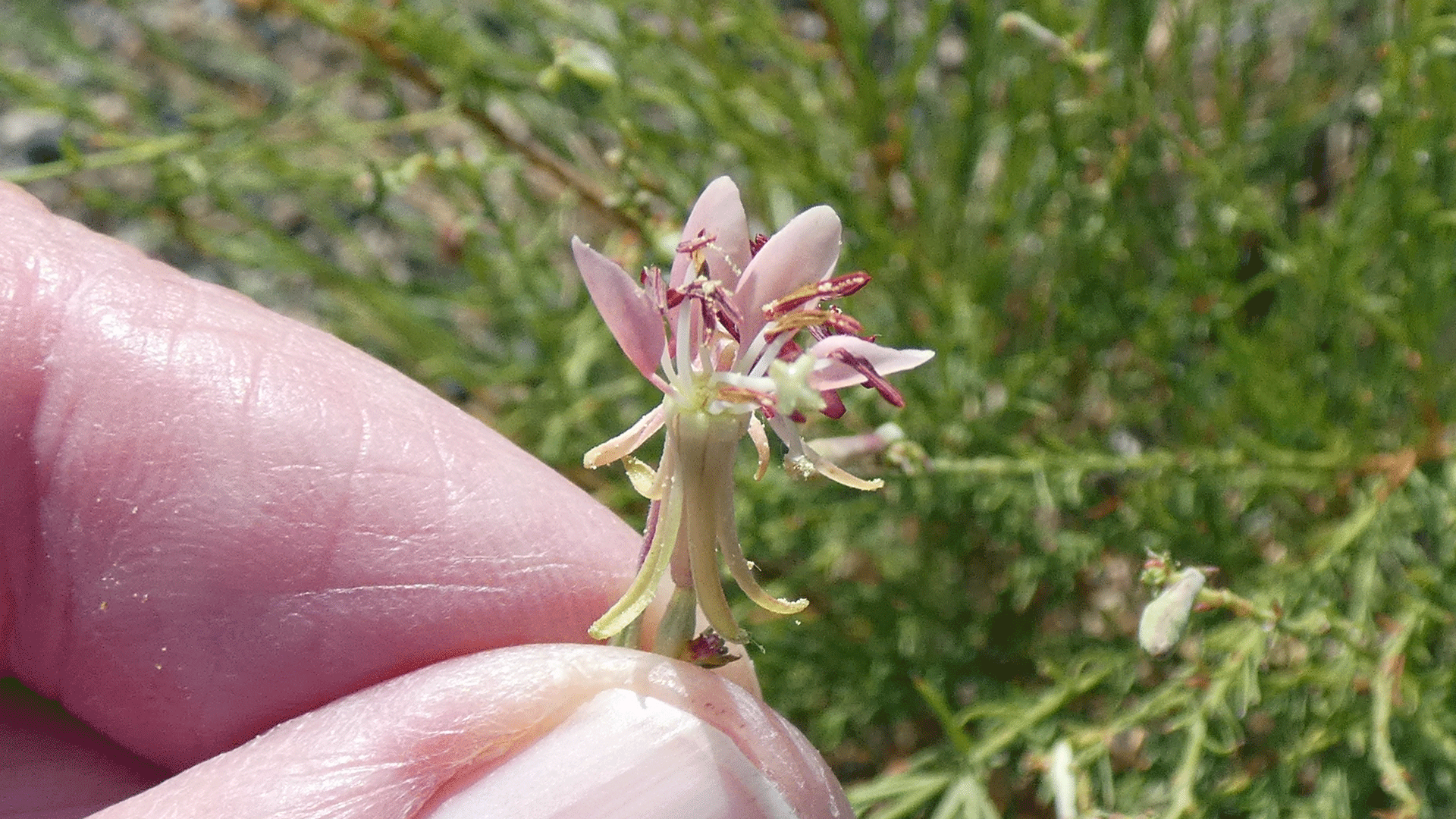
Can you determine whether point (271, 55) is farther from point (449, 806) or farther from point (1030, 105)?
point (449, 806)

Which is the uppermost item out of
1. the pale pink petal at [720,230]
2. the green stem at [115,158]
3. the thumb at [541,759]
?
the pale pink petal at [720,230]

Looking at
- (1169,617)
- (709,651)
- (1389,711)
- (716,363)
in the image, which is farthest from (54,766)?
(1389,711)

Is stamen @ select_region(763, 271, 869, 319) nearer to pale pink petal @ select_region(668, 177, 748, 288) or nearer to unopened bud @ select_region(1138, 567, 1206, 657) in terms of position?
pale pink petal @ select_region(668, 177, 748, 288)

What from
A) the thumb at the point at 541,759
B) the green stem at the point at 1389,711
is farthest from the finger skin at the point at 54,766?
the green stem at the point at 1389,711

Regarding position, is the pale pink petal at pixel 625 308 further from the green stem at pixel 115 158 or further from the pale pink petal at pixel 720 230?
the green stem at pixel 115 158

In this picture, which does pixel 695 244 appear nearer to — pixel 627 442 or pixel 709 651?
pixel 627 442
